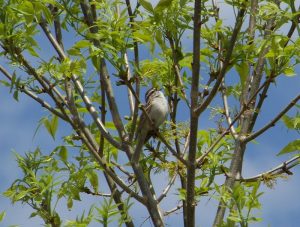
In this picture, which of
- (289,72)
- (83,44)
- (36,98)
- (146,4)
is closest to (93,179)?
(36,98)

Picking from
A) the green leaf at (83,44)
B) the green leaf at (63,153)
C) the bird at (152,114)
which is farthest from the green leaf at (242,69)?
the green leaf at (63,153)

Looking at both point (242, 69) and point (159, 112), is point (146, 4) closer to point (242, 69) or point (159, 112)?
point (242, 69)

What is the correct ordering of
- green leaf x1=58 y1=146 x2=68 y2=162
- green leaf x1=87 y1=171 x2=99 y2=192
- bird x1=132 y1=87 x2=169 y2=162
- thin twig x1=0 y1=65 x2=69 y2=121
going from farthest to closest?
green leaf x1=58 y1=146 x2=68 y2=162
green leaf x1=87 y1=171 x2=99 y2=192
bird x1=132 y1=87 x2=169 y2=162
thin twig x1=0 y1=65 x2=69 y2=121

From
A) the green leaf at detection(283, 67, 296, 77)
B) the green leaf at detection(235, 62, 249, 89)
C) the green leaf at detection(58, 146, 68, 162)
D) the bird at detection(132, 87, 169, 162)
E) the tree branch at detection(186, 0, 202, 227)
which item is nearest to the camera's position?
the tree branch at detection(186, 0, 202, 227)

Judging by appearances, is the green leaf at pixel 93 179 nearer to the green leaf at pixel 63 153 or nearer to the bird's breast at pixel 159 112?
the green leaf at pixel 63 153

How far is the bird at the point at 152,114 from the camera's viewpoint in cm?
587

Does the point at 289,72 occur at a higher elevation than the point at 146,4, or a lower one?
lower

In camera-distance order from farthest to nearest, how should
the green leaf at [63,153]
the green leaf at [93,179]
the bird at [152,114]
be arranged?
1. the green leaf at [63,153]
2. the green leaf at [93,179]
3. the bird at [152,114]

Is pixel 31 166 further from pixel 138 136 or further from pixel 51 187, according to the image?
pixel 138 136

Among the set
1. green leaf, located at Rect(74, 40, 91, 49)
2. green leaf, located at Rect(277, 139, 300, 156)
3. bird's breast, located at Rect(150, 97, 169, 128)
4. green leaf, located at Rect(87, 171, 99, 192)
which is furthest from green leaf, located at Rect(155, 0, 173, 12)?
green leaf, located at Rect(87, 171, 99, 192)

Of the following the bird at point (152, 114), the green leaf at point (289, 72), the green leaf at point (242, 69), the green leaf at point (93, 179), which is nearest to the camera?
the green leaf at point (289, 72)

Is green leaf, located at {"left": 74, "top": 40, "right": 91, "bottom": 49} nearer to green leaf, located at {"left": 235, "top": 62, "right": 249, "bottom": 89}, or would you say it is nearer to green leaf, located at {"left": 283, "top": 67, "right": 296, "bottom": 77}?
green leaf, located at {"left": 235, "top": 62, "right": 249, "bottom": 89}

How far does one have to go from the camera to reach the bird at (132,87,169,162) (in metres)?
5.87

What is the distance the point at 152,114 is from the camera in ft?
21.6
